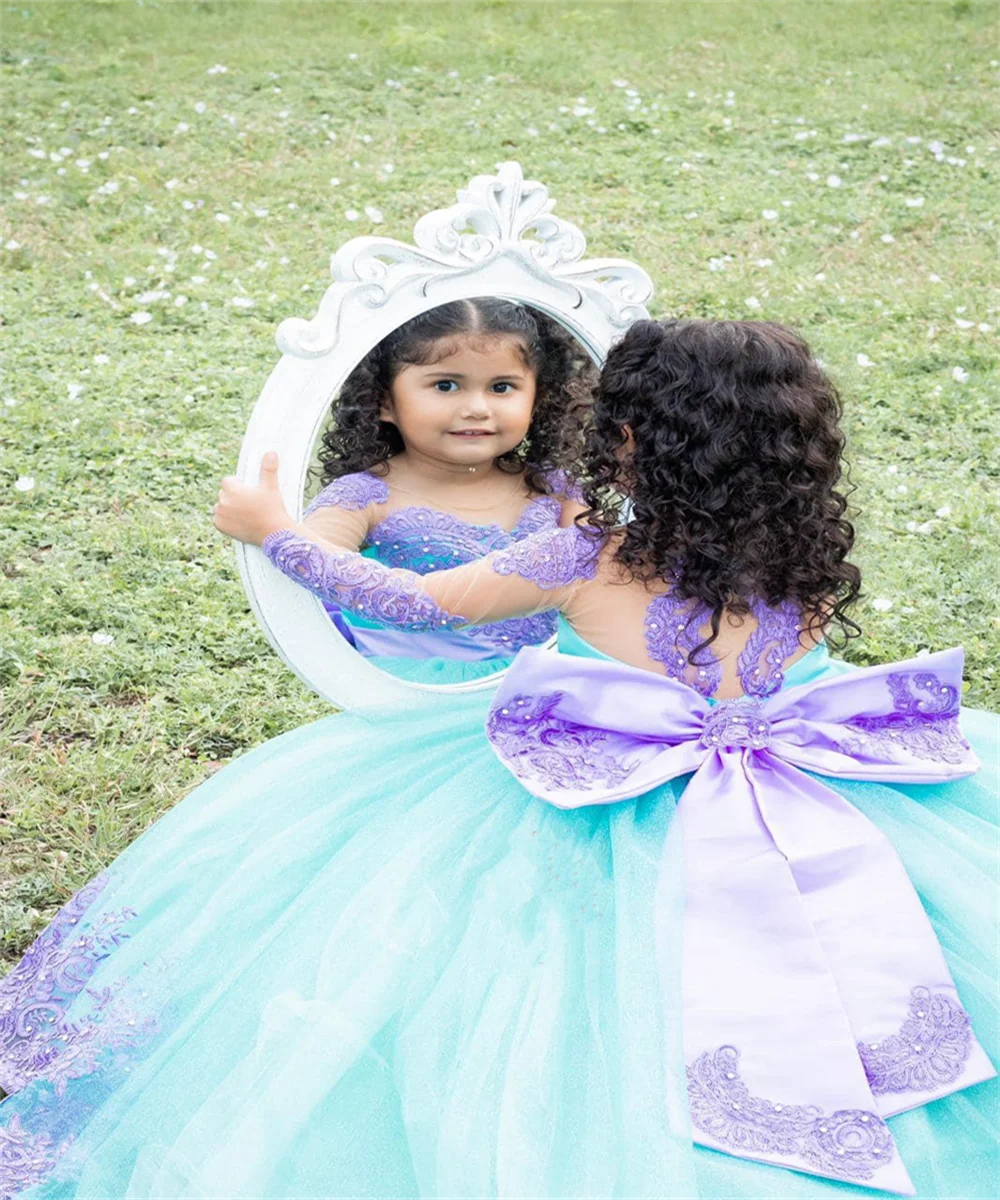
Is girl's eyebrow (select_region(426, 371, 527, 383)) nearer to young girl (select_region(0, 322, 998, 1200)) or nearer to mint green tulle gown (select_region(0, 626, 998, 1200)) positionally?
young girl (select_region(0, 322, 998, 1200))

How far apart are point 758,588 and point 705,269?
5.24 meters

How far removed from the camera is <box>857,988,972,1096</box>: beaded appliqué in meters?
2.19

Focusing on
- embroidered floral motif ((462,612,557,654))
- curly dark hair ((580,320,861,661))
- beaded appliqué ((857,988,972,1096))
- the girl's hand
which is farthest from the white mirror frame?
beaded appliqué ((857,988,972,1096))

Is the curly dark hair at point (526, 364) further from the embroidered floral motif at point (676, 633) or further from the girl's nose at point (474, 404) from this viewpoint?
the embroidered floral motif at point (676, 633)

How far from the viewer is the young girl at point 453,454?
291 centimetres

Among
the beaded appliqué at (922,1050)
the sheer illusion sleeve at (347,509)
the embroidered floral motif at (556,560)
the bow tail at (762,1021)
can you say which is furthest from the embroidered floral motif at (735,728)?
the sheer illusion sleeve at (347,509)

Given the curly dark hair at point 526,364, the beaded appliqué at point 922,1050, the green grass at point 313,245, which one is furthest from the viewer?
the green grass at point 313,245

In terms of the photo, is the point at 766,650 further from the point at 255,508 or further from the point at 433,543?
the point at 255,508

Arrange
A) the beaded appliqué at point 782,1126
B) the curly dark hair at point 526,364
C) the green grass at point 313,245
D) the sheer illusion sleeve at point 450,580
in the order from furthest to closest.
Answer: the green grass at point 313,245 < the curly dark hair at point 526,364 < the sheer illusion sleeve at point 450,580 < the beaded appliqué at point 782,1126

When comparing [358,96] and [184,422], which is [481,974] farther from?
[358,96]

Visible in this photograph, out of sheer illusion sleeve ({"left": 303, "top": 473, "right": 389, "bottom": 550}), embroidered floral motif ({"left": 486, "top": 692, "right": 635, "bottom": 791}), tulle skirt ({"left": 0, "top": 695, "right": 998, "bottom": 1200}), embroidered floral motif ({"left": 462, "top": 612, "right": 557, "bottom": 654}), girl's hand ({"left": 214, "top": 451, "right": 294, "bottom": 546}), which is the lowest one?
tulle skirt ({"left": 0, "top": 695, "right": 998, "bottom": 1200})

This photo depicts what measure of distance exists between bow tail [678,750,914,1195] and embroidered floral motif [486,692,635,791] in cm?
16

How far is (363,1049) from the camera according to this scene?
7.43 feet

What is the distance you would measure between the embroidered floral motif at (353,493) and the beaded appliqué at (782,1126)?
1.32 meters
